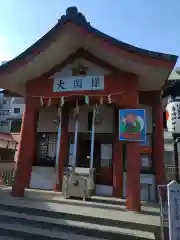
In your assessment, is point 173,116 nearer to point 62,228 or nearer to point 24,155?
point 62,228

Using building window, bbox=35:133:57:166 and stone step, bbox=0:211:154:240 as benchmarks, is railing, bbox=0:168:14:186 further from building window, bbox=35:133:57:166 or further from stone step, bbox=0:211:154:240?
stone step, bbox=0:211:154:240

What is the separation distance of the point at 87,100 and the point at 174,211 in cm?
438

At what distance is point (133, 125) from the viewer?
6801 millimetres

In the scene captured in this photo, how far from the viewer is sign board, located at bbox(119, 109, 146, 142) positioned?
667 cm

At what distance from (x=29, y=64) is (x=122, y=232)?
5.85 m

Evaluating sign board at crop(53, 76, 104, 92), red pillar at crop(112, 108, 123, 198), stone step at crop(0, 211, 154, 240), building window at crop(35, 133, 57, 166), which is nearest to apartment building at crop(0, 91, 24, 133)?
building window at crop(35, 133, 57, 166)

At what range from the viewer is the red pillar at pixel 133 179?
625 cm

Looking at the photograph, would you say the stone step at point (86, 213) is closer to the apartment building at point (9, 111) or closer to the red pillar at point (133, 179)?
the red pillar at point (133, 179)

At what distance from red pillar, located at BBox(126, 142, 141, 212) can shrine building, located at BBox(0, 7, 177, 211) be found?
0.08 feet

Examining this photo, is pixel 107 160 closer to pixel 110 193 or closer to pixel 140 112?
pixel 110 193

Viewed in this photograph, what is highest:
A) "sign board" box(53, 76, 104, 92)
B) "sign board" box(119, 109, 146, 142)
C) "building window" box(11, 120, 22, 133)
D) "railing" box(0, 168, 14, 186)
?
"building window" box(11, 120, 22, 133)

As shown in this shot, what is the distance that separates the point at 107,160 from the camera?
949 centimetres

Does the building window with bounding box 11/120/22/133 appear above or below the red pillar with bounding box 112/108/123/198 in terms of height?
above

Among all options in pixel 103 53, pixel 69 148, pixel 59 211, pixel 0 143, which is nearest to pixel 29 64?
pixel 103 53
